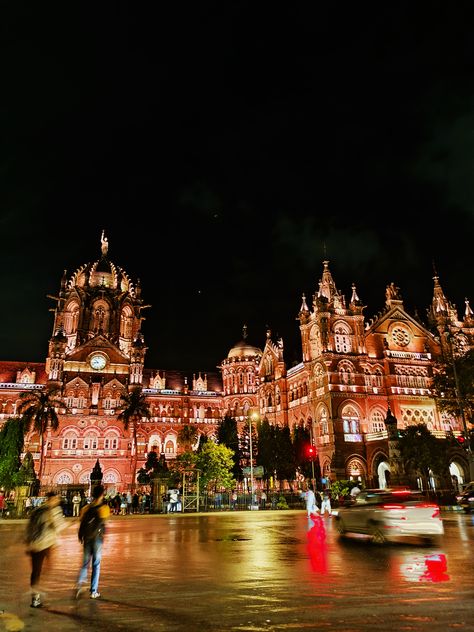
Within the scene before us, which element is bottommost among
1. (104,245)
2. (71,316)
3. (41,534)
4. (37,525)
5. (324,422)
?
(41,534)

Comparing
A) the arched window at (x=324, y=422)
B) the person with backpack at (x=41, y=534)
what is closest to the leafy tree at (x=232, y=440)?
the arched window at (x=324, y=422)

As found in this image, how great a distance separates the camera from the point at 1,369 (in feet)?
258

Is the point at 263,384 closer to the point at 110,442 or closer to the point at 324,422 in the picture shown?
the point at 324,422

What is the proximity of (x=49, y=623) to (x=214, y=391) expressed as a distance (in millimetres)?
77972

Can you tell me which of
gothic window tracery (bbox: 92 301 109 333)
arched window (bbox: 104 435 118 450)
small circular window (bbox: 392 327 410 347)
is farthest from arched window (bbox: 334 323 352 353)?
gothic window tracery (bbox: 92 301 109 333)

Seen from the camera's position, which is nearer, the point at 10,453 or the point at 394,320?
the point at 10,453

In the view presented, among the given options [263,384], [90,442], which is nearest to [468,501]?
[263,384]

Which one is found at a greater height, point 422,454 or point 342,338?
point 342,338

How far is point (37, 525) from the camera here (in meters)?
8.21

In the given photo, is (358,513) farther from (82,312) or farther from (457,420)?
(82,312)

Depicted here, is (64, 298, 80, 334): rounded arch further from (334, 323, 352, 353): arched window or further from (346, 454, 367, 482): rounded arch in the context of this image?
(346, 454, 367, 482): rounded arch

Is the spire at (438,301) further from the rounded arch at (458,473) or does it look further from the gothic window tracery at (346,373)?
the rounded arch at (458,473)

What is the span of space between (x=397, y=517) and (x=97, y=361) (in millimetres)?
62340

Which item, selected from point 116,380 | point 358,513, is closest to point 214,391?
point 116,380
